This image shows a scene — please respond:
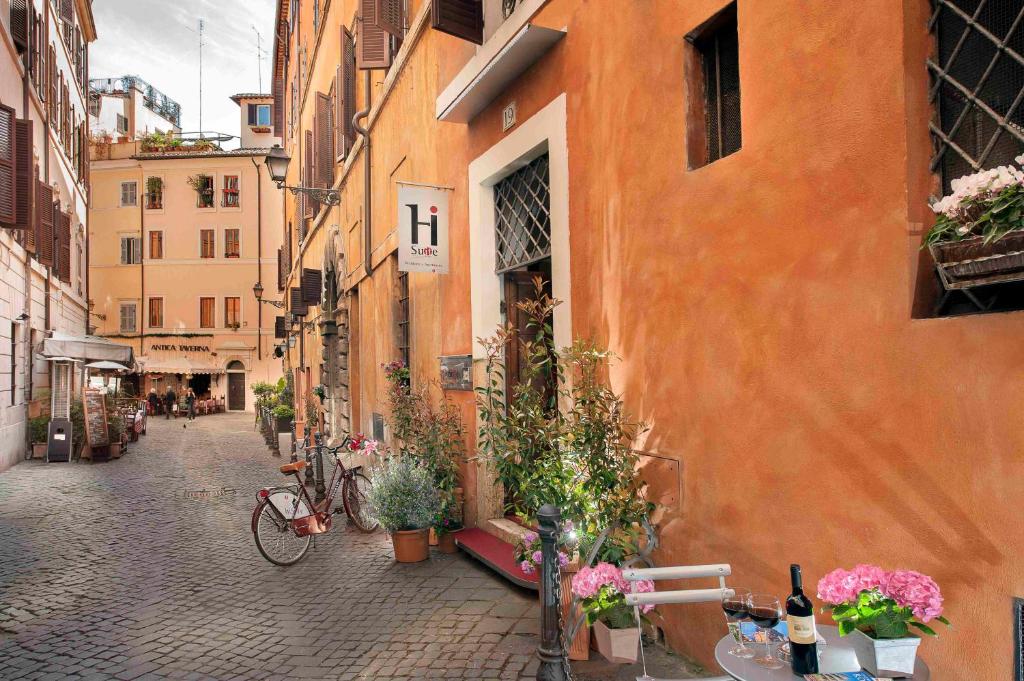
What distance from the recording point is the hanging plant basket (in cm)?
215

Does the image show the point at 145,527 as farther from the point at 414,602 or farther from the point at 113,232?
the point at 113,232

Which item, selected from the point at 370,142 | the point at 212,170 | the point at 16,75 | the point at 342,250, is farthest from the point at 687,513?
the point at 212,170

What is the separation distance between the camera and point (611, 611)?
12.8 ft

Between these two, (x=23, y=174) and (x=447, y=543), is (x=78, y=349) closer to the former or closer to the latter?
(x=23, y=174)

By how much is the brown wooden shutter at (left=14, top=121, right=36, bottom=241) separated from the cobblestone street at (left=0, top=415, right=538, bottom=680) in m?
4.82

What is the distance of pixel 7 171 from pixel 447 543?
948 centimetres

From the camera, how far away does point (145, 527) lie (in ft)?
28.4

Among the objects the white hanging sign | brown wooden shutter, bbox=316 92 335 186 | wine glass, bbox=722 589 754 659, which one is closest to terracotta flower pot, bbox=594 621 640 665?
wine glass, bbox=722 589 754 659

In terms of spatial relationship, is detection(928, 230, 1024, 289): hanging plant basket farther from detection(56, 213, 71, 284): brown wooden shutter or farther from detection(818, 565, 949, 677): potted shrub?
detection(56, 213, 71, 284): brown wooden shutter

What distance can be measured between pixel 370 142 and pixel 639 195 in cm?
793

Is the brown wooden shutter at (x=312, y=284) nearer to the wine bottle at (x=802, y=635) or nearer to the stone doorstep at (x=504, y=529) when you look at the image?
the stone doorstep at (x=504, y=529)

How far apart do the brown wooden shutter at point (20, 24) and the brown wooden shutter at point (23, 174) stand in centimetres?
A: 277

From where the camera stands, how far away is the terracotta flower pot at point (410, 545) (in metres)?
6.52

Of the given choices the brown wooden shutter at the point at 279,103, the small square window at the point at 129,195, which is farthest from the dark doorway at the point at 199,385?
the brown wooden shutter at the point at 279,103
